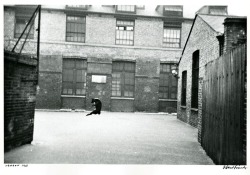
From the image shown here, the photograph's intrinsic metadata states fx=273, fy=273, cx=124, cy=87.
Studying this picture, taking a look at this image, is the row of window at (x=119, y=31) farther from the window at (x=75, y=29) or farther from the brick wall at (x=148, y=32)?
the brick wall at (x=148, y=32)

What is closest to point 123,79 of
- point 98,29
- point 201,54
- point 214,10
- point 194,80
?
point 98,29

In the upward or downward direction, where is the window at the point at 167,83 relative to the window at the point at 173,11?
downward

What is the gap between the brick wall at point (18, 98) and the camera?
5.95 m

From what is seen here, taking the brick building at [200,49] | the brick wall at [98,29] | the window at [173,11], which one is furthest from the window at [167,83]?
the brick building at [200,49]

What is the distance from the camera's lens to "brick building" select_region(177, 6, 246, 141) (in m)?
6.90

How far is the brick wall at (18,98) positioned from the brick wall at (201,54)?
4760 mm

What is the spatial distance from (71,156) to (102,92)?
510 inches

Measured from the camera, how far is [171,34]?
782 inches

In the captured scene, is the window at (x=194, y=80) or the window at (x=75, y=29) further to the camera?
the window at (x=75, y=29)

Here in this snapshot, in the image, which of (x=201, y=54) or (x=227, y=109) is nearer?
(x=227, y=109)

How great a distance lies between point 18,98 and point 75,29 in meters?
13.5

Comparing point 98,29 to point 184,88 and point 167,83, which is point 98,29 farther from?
point 184,88

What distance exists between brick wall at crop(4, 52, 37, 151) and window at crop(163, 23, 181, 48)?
46.5ft

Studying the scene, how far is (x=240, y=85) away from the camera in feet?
14.5
